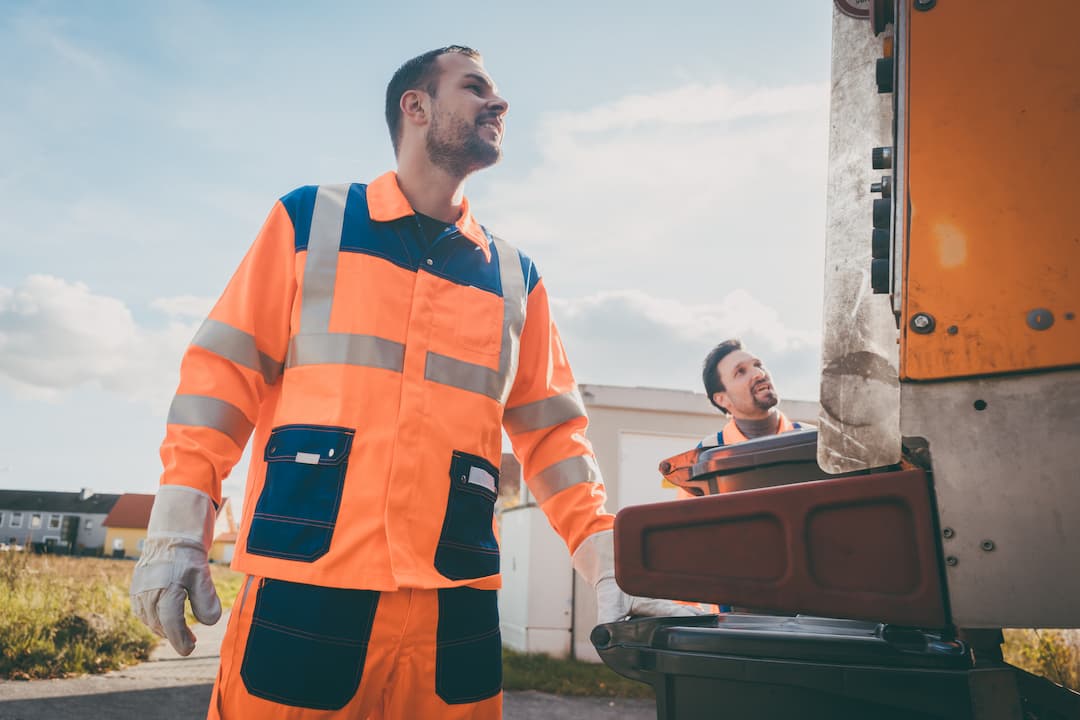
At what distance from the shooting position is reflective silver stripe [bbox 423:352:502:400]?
77.0 inches

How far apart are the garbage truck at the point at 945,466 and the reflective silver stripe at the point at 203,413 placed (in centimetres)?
99

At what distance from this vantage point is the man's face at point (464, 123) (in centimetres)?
229

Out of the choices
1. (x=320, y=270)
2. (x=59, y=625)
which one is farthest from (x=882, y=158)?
(x=59, y=625)

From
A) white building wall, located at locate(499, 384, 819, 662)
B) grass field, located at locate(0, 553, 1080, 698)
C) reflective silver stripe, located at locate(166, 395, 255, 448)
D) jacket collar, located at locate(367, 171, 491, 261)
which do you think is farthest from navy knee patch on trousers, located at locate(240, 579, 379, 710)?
white building wall, located at locate(499, 384, 819, 662)

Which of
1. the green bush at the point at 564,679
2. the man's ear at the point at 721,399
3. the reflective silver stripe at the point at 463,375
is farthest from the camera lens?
the green bush at the point at 564,679

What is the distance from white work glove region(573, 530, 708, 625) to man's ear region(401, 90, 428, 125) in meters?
1.33

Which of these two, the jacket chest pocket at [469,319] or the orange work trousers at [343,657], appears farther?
the jacket chest pocket at [469,319]

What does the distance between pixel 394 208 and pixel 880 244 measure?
49.3 inches

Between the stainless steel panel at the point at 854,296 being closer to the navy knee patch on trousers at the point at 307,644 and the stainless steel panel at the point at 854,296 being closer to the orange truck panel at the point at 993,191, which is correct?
the orange truck panel at the point at 993,191

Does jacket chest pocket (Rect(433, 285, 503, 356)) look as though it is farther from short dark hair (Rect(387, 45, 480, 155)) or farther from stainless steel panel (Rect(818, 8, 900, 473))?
stainless steel panel (Rect(818, 8, 900, 473))

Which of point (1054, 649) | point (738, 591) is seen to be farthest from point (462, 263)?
point (1054, 649)

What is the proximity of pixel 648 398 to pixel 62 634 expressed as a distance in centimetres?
623

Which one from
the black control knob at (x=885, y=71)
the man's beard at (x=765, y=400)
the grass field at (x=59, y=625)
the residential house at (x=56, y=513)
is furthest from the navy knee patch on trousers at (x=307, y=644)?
the residential house at (x=56, y=513)

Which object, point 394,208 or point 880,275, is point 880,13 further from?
point 394,208
